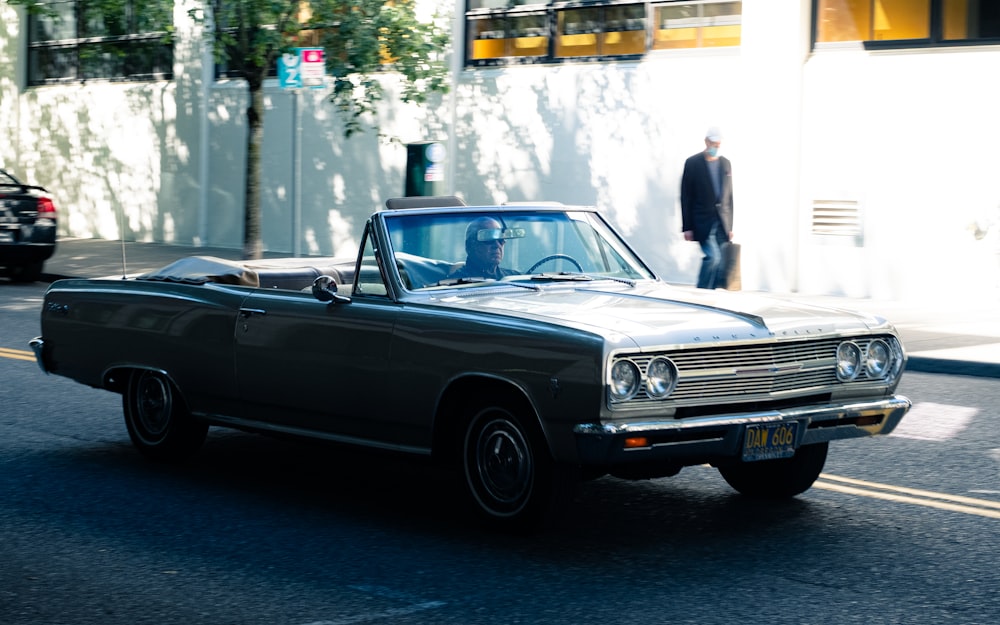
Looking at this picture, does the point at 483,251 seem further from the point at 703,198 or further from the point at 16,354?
the point at 703,198

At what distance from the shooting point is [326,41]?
70.4 feet

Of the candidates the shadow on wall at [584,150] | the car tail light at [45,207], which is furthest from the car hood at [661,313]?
the car tail light at [45,207]

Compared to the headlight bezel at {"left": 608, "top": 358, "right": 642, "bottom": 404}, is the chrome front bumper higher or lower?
lower

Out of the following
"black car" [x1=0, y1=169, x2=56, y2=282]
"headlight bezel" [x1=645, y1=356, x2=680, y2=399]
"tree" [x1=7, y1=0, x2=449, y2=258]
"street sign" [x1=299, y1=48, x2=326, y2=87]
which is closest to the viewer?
"headlight bezel" [x1=645, y1=356, x2=680, y2=399]

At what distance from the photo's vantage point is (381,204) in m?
24.0

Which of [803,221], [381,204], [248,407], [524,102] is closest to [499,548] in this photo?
[248,407]

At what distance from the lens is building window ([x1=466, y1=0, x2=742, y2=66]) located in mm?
19938

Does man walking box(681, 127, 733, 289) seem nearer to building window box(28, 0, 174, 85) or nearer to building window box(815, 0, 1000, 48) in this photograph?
building window box(815, 0, 1000, 48)

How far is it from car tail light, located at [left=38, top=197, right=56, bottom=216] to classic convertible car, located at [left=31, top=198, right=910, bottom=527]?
501 inches

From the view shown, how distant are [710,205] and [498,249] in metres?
8.52

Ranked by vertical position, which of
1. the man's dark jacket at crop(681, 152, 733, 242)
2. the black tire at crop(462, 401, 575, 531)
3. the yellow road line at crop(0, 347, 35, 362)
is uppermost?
the man's dark jacket at crop(681, 152, 733, 242)

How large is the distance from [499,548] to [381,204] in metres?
18.0

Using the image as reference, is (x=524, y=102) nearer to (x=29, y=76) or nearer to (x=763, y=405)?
(x=29, y=76)

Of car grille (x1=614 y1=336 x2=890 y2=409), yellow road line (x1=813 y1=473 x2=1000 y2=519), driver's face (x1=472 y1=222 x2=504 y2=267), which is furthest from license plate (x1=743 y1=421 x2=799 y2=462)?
driver's face (x1=472 y1=222 x2=504 y2=267)
